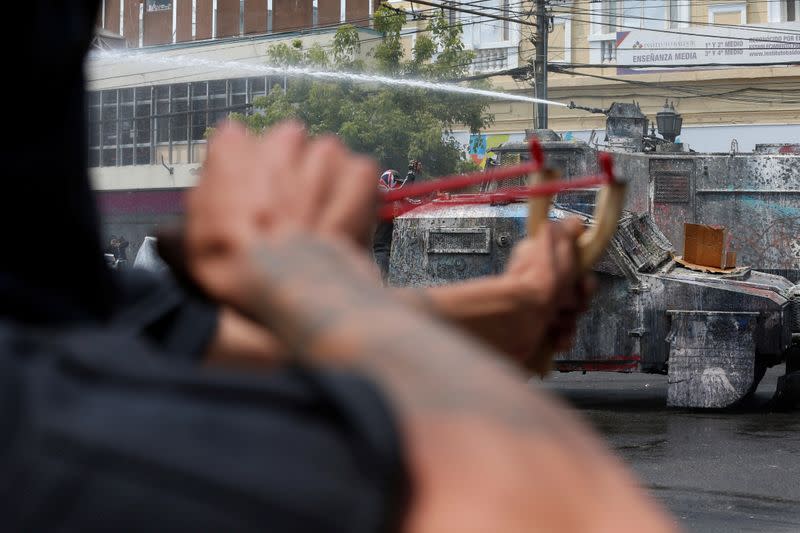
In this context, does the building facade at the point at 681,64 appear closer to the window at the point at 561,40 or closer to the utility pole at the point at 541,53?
the window at the point at 561,40

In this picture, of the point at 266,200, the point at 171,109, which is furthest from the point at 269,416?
the point at 171,109

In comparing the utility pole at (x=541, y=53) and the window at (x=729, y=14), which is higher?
the window at (x=729, y=14)

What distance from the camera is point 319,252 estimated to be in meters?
0.70

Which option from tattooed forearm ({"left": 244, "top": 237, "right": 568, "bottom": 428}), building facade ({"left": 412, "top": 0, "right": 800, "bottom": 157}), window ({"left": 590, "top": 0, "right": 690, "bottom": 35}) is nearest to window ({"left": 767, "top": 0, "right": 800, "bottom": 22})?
building facade ({"left": 412, "top": 0, "right": 800, "bottom": 157})

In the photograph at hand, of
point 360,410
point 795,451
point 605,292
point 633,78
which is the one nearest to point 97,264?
point 360,410

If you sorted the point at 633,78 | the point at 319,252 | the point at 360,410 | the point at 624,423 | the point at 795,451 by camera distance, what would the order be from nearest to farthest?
the point at 360,410 → the point at 319,252 → the point at 795,451 → the point at 624,423 → the point at 633,78

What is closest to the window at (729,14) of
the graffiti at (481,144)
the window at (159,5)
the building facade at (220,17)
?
the graffiti at (481,144)

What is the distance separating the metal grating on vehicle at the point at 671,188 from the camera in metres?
13.7

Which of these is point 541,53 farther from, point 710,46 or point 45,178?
point 45,178

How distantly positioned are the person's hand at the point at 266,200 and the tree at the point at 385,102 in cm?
2255

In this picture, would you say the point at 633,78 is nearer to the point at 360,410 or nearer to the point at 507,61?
Result: the point at 507,61

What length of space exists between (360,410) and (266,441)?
0.04m

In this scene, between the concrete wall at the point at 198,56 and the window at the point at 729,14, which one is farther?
the window at the point at 729,14

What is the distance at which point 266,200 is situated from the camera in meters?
0.73
